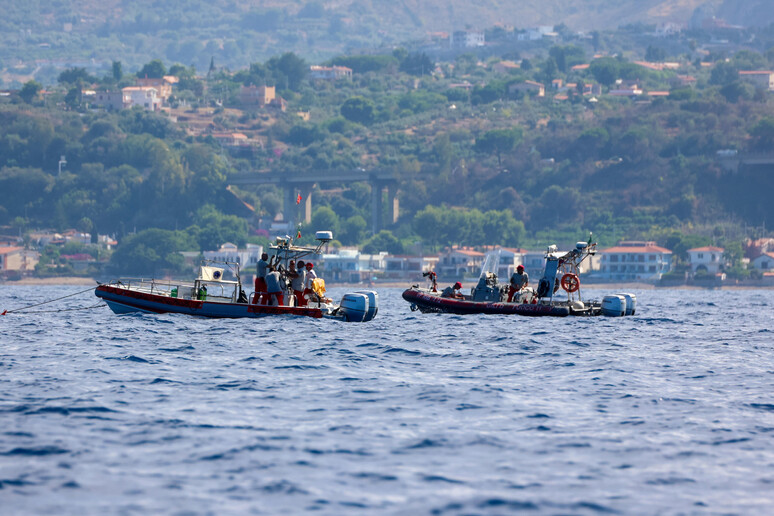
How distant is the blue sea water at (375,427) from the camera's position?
61.1ft

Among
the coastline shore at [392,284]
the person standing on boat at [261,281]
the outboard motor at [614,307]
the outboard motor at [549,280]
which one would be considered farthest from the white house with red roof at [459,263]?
the person standing on boat at [261,281]

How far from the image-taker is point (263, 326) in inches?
1629

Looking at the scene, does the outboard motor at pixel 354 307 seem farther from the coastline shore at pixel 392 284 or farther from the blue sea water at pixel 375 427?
the coastline shore at pixel 392 284

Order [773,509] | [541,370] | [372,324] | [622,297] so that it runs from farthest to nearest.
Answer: [622,297]
[372,324]
[541,370]
[773,509]

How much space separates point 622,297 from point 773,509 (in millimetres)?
33593

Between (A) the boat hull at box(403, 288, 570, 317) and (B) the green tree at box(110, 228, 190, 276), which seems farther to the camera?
(B) the green tree at box(110, 228, 190, 276)

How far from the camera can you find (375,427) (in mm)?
23281

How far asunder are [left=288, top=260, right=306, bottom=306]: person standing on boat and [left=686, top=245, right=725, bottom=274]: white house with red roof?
12954 cm

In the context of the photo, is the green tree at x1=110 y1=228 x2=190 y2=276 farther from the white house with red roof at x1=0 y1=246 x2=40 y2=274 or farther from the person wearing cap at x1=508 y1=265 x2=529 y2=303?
the person wearing cap at x1=508 y1=265 x2=529 y2=303

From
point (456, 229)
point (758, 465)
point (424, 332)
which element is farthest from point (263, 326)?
point (456, 229)

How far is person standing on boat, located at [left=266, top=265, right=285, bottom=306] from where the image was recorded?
42812 mm

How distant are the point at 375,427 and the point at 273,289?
20.0m

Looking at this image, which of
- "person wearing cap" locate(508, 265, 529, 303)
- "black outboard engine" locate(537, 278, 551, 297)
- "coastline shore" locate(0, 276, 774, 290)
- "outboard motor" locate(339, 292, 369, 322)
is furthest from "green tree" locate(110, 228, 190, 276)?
"outboard motor" locate(339, 292, 369, 322)

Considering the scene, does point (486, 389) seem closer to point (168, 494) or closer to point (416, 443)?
point (416, 443)
